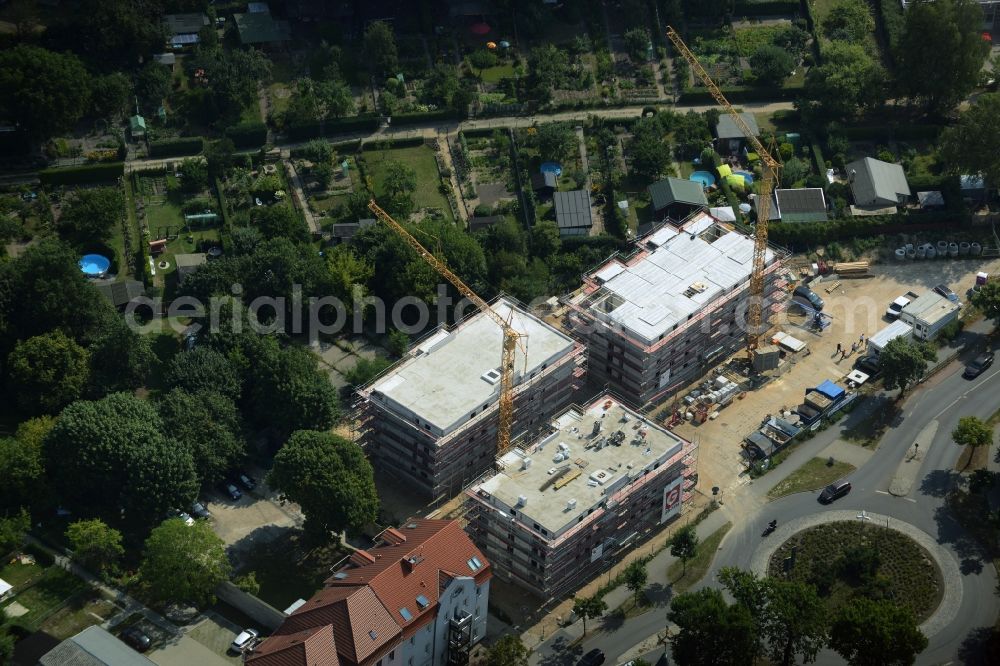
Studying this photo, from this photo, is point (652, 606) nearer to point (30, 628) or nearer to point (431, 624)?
point (431, 624)

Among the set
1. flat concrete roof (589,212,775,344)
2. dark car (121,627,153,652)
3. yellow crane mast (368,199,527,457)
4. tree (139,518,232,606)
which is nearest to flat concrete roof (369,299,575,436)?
yellow crane mast (368,199,527,457)

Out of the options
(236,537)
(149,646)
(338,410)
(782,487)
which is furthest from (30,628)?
(782,487)

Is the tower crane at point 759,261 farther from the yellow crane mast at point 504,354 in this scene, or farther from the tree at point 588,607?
the tree at point 588,607

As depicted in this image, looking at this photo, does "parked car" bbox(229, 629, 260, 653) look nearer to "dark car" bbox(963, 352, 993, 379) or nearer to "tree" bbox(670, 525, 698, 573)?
"tree" bbox(670, 525, 698, 573)

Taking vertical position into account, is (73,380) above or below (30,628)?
above

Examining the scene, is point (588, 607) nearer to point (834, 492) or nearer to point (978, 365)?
point (834, 492)
